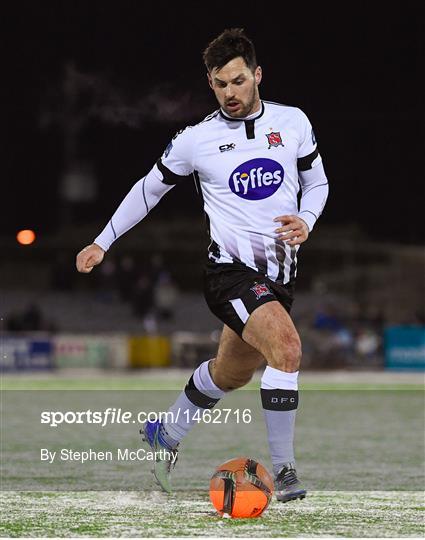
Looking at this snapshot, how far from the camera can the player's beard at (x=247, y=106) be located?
557 centimetres

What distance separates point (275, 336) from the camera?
5188 mm

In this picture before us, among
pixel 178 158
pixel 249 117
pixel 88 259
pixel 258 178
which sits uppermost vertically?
pixel 249 117

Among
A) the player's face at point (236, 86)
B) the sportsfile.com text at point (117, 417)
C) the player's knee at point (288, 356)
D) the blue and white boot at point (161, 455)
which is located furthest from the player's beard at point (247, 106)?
the sportsfile.com text at point (117, 417)

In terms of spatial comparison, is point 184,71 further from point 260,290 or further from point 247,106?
point 260,290

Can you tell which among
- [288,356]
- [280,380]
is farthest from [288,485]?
[288,356]

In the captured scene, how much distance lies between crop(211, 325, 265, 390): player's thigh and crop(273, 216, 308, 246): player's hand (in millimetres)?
607

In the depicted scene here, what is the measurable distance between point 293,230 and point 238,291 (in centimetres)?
40

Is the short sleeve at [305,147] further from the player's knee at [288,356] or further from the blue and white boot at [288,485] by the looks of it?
the blue and white boot at [288,485]

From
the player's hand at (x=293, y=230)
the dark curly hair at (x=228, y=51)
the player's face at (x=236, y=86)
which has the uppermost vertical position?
the dark curly hair at (x=228, y=51)

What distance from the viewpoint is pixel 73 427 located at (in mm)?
10469

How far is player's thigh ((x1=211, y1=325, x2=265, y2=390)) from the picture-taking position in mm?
5695

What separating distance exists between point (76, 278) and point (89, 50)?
5679 mm

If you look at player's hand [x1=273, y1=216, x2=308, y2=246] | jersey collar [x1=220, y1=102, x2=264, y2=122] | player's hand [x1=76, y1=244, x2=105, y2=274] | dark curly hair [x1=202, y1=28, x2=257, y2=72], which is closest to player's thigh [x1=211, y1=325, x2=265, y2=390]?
player's hand [x1=273, y1=216, x2=308, y2=246]

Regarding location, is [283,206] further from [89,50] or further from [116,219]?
[89,50]
